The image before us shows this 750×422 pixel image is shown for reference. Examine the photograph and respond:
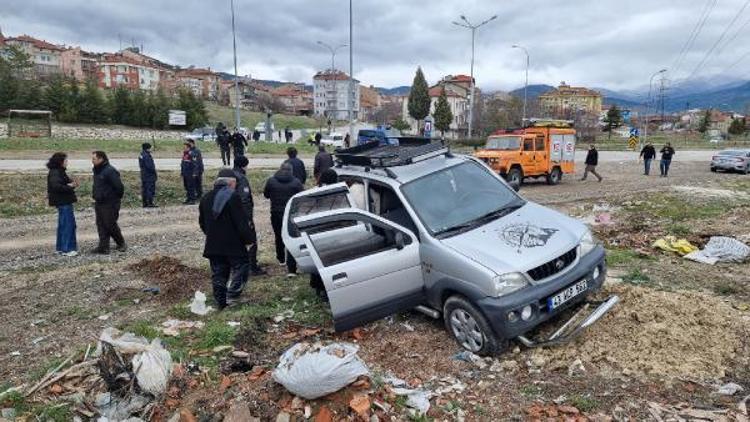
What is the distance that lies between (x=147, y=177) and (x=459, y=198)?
1058cm

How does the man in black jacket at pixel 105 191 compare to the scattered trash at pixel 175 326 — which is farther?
the man in black jacket at pixel 105 191

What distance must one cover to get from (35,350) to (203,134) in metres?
41.5

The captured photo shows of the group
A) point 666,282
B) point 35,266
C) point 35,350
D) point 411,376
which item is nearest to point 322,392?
point 411,376

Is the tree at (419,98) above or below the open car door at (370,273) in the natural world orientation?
above

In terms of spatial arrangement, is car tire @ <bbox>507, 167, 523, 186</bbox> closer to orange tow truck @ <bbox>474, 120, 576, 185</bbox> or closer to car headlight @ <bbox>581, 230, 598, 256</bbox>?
orange tow truck @ <bbox>474, 120, 576, 185</bbox>

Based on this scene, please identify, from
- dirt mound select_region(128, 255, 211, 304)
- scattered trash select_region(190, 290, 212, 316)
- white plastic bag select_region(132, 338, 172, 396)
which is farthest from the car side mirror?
dirt mound select_region(128, 255, 211, 304)

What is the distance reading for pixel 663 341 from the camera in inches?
174

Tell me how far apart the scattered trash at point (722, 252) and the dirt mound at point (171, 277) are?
7.16m

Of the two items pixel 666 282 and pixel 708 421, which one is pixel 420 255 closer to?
pixel 708 421

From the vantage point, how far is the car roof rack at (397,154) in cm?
588

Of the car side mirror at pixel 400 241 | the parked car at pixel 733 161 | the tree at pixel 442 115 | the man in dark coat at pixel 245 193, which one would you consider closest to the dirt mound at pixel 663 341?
the car side mirror at pixel 400 241

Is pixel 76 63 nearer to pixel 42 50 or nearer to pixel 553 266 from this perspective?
pixel 42 50

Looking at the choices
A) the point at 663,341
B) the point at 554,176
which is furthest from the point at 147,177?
the point at 554,176

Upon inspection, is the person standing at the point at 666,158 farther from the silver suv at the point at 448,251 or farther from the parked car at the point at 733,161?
the silver suv at the point at 448,251
